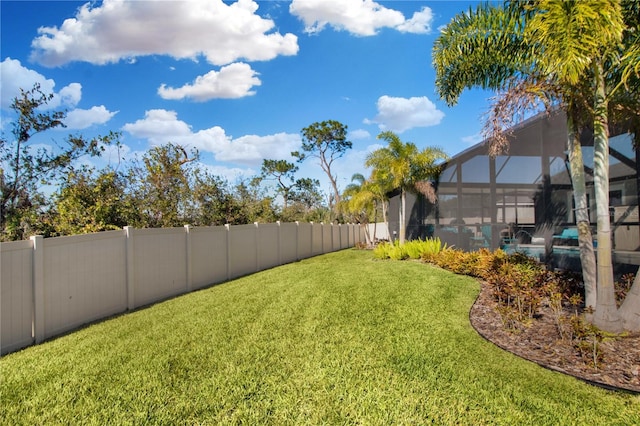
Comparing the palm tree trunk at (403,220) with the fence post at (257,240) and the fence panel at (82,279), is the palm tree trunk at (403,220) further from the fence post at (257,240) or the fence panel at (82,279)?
the fence panel at (82,279)

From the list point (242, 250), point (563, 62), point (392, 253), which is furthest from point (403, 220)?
point (563, 62)

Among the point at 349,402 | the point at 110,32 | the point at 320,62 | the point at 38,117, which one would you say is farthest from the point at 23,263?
the point at 320,62

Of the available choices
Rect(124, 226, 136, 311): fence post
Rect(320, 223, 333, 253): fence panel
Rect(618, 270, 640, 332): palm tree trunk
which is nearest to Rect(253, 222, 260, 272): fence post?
Rect(124, 226, 136, 311): fence post

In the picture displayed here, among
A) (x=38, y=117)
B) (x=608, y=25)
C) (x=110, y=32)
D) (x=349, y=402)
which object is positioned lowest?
(x=349, y=402)

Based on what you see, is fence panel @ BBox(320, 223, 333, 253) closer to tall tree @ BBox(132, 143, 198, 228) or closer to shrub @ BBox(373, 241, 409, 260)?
shrub @ BBox(373, 241, 409, 260)

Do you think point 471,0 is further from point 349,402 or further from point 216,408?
point 216,408

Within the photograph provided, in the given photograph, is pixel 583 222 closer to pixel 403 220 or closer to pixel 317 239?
pixel 403 220

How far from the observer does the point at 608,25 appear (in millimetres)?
4004

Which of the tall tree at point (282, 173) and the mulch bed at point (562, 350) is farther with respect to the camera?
the tall tree at point (282, 173)

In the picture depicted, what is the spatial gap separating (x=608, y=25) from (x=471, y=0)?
8.18 feet

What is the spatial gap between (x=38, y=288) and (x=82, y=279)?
78 centimetres

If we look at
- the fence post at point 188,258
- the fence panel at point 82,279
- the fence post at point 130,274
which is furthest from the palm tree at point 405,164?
the fence panel at point 82,279

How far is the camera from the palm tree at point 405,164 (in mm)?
12219

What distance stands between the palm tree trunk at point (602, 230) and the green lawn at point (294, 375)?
4.78ft
